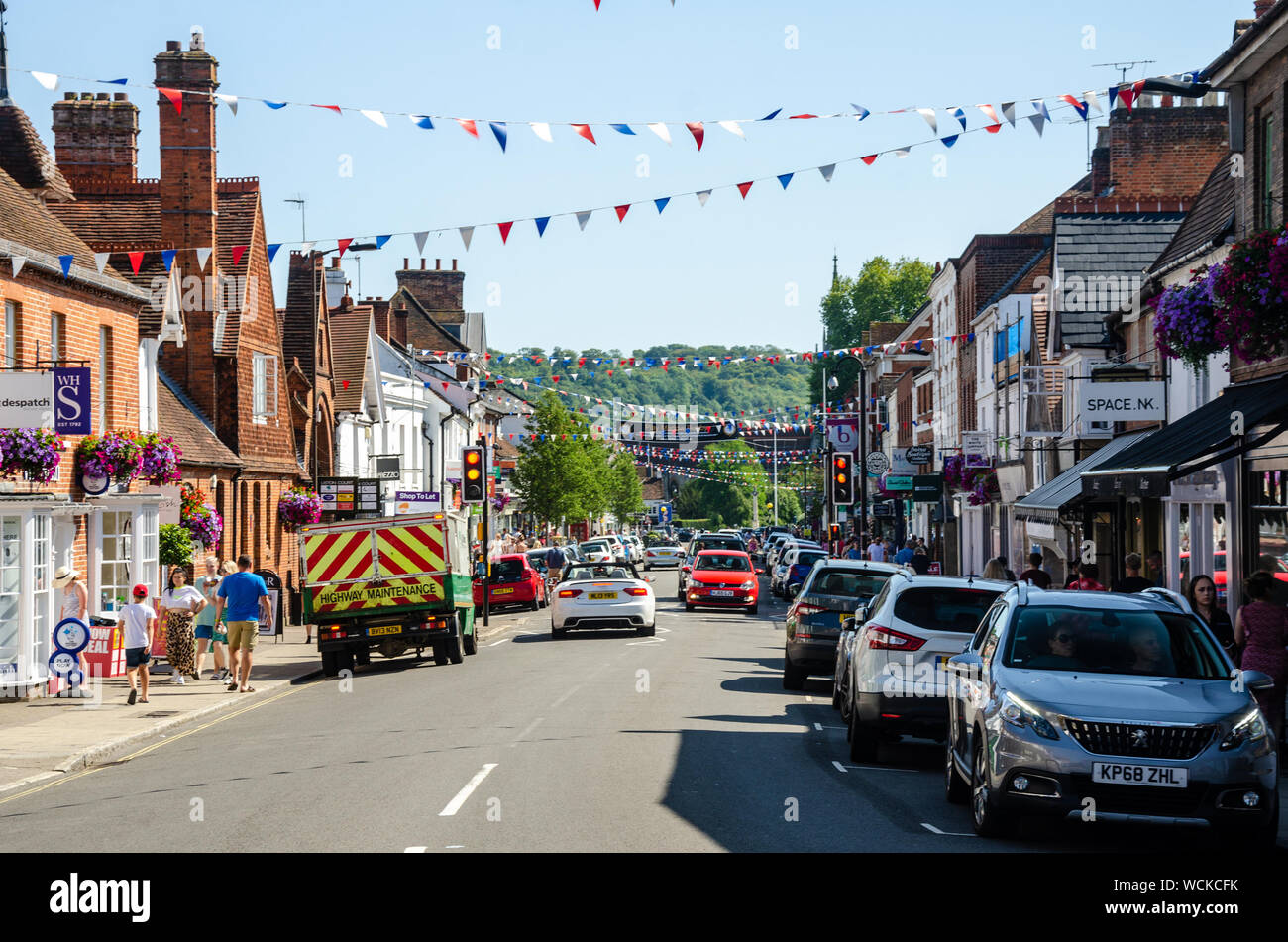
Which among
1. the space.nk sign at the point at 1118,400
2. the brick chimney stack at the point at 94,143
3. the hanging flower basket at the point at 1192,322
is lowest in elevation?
the space.nk sign at the point at 1118,400

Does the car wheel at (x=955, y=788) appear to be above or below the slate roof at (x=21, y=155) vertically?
below

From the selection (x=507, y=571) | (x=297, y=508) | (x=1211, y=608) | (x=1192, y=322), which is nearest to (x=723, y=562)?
(x=507, y=571)

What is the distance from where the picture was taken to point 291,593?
4097 centimetres

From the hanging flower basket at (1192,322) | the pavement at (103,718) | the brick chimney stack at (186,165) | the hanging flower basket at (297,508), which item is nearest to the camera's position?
the pavement at (103,718)

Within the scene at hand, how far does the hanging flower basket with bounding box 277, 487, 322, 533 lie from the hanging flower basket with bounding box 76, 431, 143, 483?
572 inches

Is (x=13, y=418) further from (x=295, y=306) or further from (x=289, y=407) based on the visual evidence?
(x=295, y=306)

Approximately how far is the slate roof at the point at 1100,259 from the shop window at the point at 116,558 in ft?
64.8

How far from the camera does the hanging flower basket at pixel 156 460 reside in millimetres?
24484

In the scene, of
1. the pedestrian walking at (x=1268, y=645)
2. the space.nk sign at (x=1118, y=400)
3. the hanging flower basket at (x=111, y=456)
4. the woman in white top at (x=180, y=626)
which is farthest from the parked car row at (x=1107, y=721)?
the hanging flower basket at (x=111, y=456)

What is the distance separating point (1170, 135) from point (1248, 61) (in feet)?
76.7

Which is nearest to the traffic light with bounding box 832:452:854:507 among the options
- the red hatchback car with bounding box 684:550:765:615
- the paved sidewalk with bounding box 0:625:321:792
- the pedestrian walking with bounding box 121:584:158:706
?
the red hatchback car with bounding box 684:550:765:615

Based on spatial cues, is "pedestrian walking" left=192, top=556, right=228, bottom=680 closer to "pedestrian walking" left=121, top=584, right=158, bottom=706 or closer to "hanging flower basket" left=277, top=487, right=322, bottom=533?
"pedestrian walking" left=121, top=584, right=158, bottom=706

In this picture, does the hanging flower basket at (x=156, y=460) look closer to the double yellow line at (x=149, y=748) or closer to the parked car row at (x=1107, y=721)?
the double yellow line at (x=149, y=748)

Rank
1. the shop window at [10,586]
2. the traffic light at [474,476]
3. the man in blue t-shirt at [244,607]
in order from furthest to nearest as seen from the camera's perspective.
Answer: the traffic light at [474,476], the man in blue t-shirt at [244,607], the shop window at [10,586]
